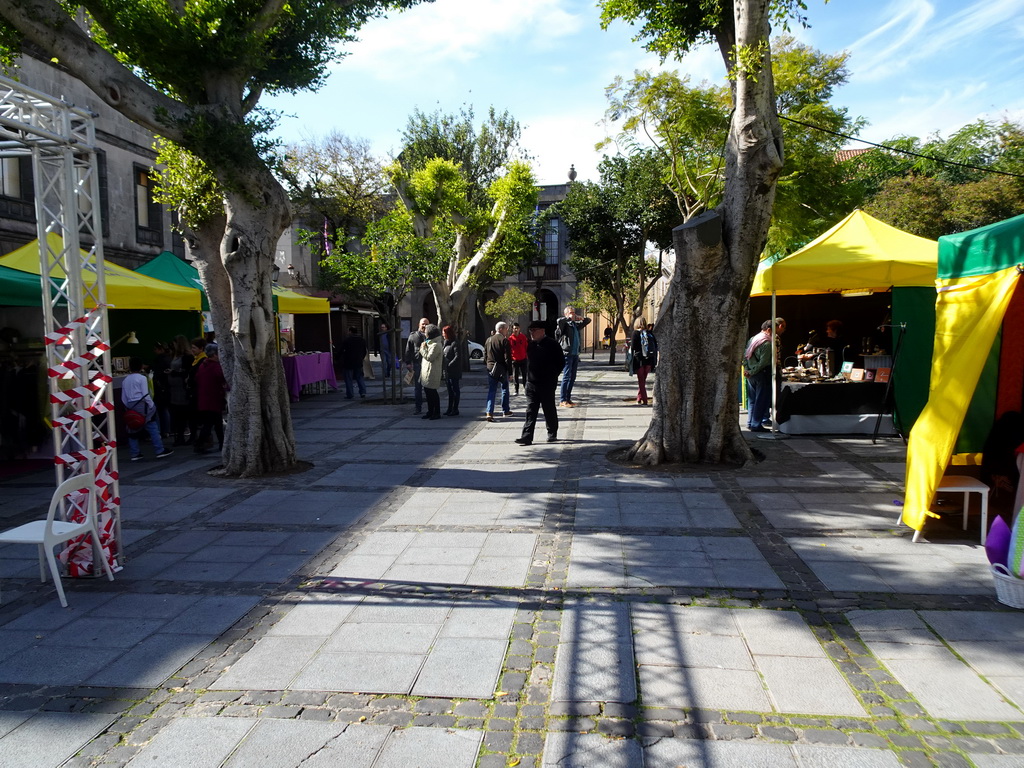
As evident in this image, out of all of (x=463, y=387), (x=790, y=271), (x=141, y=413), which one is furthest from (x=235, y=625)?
(x=463, y=387)

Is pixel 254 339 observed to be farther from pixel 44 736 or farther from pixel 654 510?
pixel 44 736

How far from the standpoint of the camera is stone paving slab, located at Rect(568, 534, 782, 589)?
187 inches

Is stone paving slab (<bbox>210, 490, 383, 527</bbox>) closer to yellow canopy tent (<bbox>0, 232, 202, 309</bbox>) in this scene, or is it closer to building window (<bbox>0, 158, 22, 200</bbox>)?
yellow canopy tent (<bbox>0, 232, 202, 309</bbox>)

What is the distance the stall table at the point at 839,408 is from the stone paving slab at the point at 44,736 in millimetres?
9432

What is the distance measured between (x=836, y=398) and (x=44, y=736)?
1005 centimetres

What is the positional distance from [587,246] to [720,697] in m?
26.2

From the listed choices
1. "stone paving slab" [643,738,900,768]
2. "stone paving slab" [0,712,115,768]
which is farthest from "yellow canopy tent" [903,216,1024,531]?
"stone paving slab" [0,712,115,768]

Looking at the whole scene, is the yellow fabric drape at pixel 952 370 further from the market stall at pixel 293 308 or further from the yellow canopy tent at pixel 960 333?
the market stall at pixel 293 308


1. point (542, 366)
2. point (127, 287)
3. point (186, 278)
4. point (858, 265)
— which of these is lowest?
point (542, 366)

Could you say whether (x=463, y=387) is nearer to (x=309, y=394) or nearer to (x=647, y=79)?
(x=309, y=394)

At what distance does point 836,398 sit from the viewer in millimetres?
10281

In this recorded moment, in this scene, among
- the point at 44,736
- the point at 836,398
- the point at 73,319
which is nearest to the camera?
the point at 44,736

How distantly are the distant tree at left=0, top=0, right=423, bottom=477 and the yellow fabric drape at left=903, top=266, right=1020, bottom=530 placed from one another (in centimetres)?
665

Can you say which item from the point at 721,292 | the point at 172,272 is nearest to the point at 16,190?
the point at 172,272
